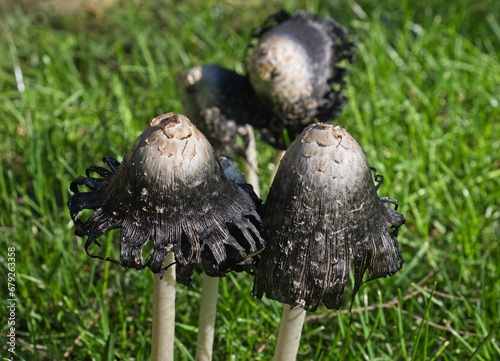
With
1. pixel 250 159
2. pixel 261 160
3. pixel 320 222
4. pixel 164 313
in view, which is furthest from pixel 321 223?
pixel 261 160

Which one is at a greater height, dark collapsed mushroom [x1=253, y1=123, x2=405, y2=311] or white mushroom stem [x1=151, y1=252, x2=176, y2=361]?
dark collapsed mushroom [x1=253, y1=123, x2=405, y2=311]

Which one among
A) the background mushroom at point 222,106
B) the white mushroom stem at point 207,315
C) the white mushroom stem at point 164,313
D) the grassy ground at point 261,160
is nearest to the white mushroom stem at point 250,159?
the background mushroom at point 222,106

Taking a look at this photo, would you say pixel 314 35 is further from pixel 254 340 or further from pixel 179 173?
pixel 179 173

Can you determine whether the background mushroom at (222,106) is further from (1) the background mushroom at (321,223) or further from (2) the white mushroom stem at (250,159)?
(1) the background mushroom at (321,223)

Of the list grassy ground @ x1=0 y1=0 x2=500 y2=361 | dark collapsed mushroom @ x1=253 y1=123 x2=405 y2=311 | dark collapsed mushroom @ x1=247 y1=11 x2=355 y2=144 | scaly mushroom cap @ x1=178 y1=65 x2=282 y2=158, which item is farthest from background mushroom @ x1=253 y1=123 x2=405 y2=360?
scaly mushroom cap @ x1=178 y1=65 x2=282 y2=158

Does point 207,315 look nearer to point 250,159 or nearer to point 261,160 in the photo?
point 250,159

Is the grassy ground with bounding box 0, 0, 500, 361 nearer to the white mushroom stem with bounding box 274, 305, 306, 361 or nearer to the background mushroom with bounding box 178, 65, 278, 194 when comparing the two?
the white mushroom stem with bounding box 274, 305, 306, 361
